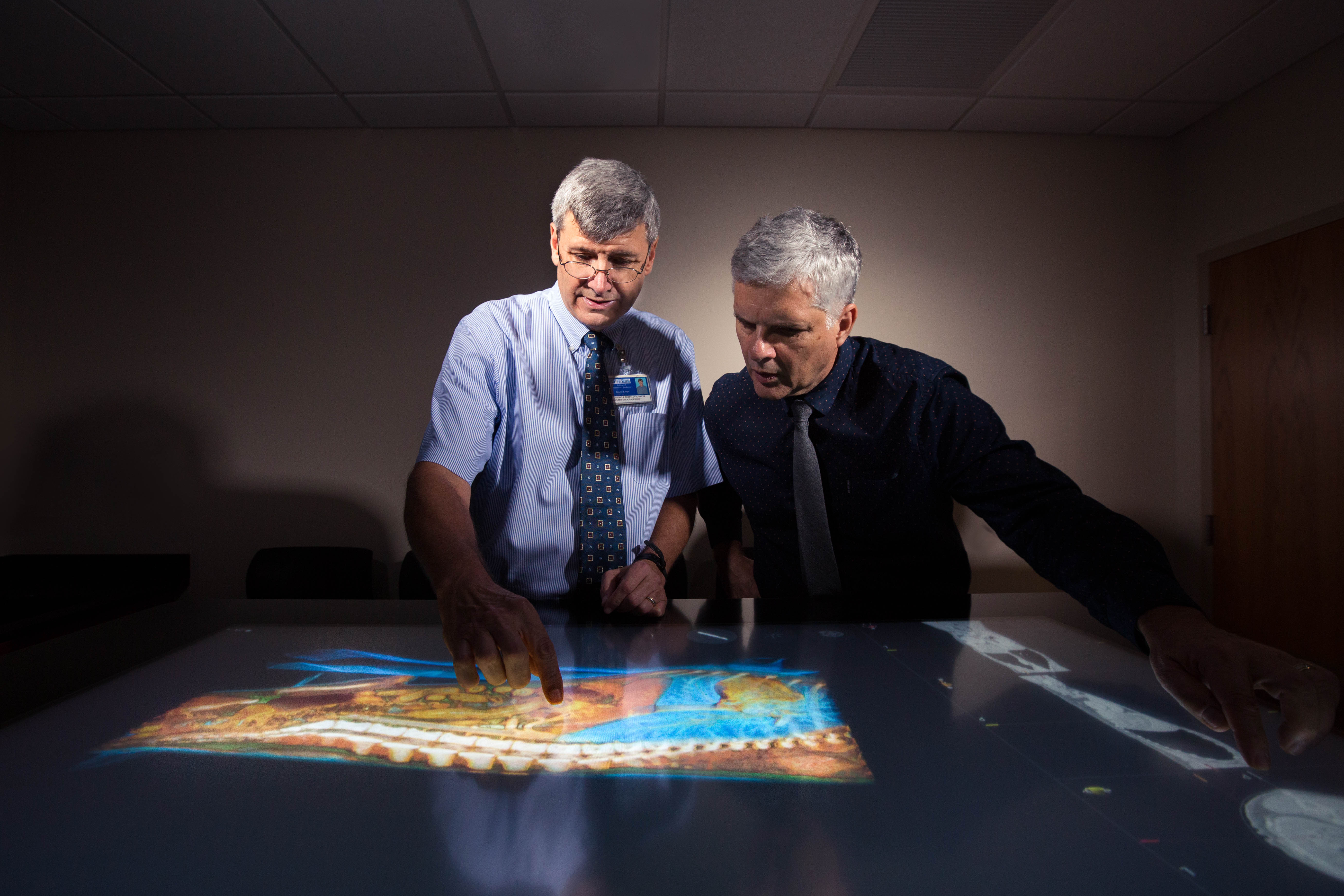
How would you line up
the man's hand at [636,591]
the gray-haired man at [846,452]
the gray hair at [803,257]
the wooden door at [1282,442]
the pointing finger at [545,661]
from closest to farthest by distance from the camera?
the pointing finger at [545,661]
the man's hand at [636,591]
the gray-haired man at [846,452]
the gray hair at [803,257]
the wooden door at [1282,442]

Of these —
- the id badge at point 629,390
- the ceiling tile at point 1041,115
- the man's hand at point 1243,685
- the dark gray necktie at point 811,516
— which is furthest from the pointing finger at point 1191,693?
the ceiling tile at point 1041,115

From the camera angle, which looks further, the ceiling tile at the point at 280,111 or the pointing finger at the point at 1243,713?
the ceiling tile at the point at 280,111

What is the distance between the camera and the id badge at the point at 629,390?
1712 millimetres

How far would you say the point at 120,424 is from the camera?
3443mm

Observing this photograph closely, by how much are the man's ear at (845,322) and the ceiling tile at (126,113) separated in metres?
3.26

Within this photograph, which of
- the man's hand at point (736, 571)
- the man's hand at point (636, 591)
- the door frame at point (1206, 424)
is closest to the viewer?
the man's hand at point (636, 591)

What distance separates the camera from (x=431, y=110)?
324cm

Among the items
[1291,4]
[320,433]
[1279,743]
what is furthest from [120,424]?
[1291,4]

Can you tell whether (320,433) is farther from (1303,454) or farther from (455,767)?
(1303,454)

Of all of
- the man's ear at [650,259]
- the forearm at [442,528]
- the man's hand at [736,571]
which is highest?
the man's ear at [650,259]

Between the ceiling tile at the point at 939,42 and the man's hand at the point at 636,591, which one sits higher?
the ceiling tile at the point at 939,42

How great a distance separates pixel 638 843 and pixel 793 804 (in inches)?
5.5

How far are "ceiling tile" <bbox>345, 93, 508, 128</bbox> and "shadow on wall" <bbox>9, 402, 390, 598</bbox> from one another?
5.86 feet

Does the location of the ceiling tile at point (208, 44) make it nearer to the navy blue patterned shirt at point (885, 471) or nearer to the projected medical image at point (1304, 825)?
the navy blue patterned shirt at point (885, 471)
